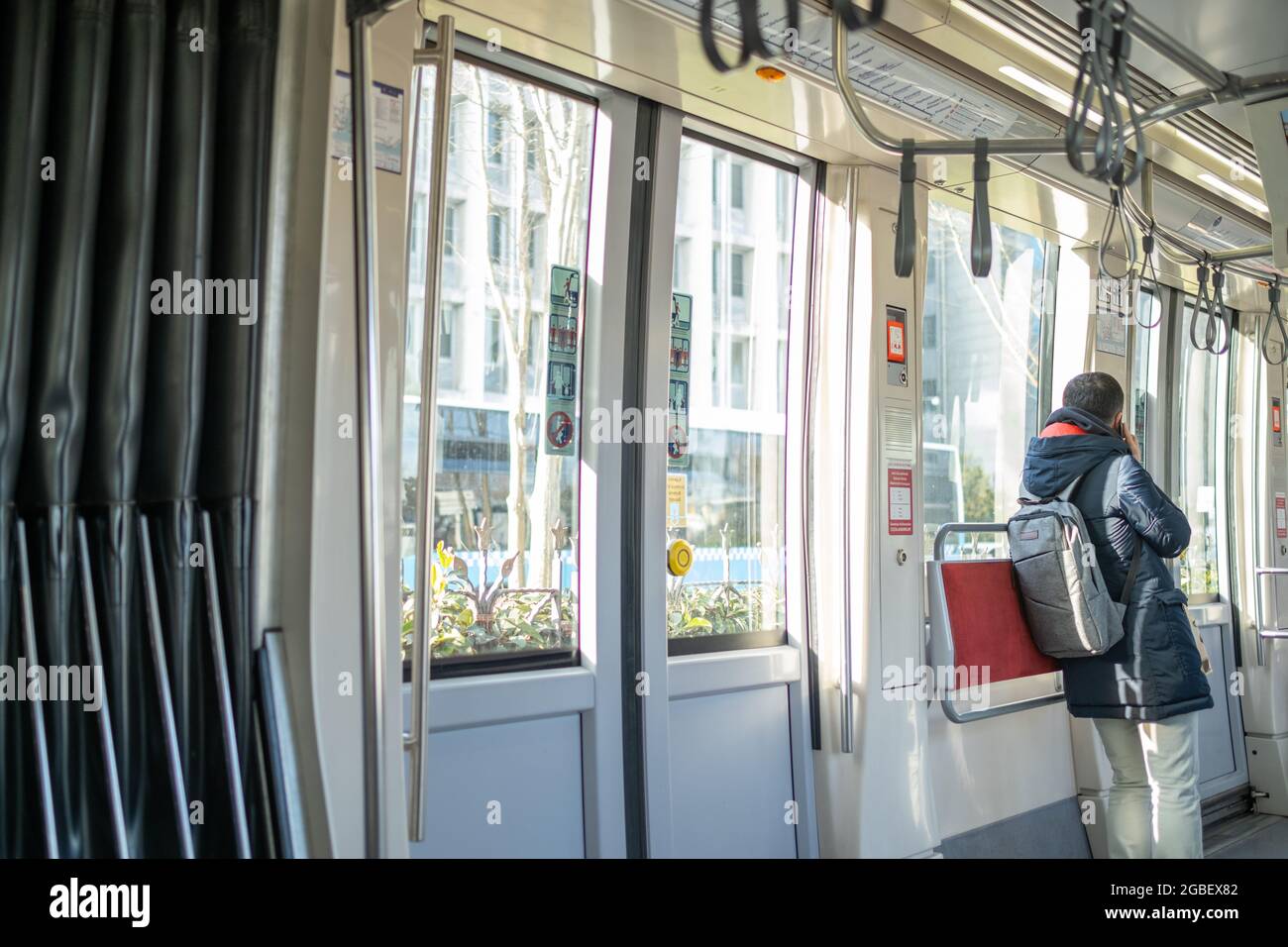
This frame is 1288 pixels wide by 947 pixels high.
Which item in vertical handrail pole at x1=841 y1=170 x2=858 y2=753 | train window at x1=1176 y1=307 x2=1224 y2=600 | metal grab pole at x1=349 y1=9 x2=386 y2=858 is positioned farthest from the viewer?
train window at x1=1176 y1=307 x2=1224 y2=600

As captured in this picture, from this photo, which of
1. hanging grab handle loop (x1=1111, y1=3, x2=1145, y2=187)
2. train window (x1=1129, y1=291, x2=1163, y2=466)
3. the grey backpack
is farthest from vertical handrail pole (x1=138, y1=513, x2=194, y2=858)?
train window (x1=1129, y1=291, x2=1163, y2=466)

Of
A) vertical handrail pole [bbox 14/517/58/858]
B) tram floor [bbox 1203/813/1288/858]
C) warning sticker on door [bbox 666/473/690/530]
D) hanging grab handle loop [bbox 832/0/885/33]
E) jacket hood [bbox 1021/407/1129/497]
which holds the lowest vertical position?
tram floor [bbox 1203/813/1288/858]

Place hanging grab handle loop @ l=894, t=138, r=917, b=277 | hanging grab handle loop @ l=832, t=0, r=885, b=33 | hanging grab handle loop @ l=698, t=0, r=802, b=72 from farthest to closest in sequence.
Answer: hanging grab handle loop @ l=894, t=138, r=917, b=277
hanging grab handle loop @ l=832, t=0, r=885, b=33
hanging grab handle loop @ l=698, t=0, r=802, b=72

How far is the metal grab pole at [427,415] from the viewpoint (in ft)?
6.98

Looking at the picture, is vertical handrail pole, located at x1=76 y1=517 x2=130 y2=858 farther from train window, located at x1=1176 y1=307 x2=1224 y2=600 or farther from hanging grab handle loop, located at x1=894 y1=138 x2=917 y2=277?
train window, located at x1=1176 y1=307 x2=1224 y2=600

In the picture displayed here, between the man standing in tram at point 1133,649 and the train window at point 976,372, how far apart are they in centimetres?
82

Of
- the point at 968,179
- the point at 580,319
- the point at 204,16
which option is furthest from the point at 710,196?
the point at 204,16

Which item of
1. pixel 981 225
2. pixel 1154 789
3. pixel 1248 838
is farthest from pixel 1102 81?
pixel 1248 838

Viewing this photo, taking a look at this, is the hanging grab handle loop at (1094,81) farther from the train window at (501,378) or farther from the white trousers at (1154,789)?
the white trousers at (1154,789)

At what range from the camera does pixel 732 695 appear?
12.3 feet

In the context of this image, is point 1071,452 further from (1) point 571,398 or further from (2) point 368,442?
(2) point 368,442

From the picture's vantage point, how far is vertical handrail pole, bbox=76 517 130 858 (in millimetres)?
1914
